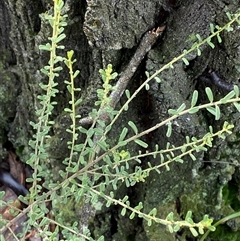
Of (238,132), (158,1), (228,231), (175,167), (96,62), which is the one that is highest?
(158,1)

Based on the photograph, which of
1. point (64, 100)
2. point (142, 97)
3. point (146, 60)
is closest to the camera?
point (146, 60)

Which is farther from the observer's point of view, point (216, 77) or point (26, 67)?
point (26, 67)

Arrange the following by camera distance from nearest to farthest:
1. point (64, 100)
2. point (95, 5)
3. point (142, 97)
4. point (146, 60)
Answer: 1. point (95, 5)
2. point (146, 60)
3. point (142, 97)
4. point (64, 100)

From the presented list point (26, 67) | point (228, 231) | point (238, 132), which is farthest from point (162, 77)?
Answer: point (228, 231)

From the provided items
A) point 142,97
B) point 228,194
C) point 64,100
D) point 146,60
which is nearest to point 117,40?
point 146,60

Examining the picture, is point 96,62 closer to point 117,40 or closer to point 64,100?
point 117,40

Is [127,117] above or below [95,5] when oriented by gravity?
below

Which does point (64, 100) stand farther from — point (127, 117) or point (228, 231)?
point (228, 231)
